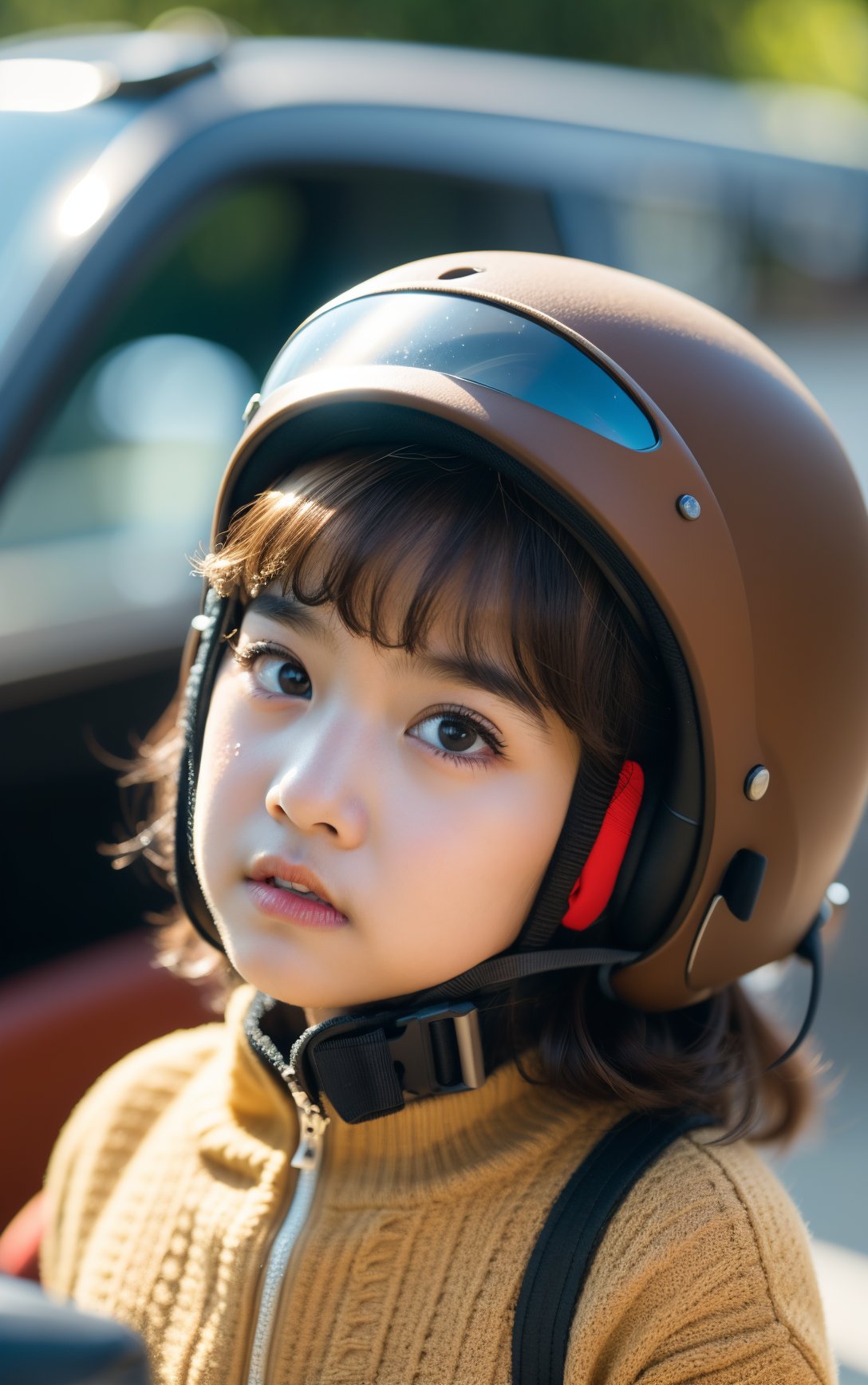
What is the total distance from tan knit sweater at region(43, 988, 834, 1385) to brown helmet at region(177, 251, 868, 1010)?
0.75ft

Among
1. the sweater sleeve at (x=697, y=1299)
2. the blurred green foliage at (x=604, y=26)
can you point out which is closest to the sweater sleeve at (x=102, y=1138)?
the sweater sleeve at (x=697, y=1299)

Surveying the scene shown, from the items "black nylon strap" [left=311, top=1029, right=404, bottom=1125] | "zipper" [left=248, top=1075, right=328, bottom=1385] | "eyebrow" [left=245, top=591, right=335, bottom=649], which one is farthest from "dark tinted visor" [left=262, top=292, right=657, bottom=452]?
"zipper" [left=248, top=1075, right=328, bottom=1385]

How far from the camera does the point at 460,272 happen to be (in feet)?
5.23

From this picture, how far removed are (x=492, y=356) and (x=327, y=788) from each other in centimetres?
48

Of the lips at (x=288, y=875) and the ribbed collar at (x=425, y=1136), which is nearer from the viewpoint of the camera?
the lips at (x=288, y=875)

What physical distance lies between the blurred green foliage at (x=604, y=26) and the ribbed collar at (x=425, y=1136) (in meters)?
8.52

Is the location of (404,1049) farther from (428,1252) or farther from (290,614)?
(290,614)

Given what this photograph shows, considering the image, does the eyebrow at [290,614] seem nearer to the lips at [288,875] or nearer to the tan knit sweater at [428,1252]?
the lips at [288,875]

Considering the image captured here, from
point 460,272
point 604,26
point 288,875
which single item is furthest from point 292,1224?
point 604,26

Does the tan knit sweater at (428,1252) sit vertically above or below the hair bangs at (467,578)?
below

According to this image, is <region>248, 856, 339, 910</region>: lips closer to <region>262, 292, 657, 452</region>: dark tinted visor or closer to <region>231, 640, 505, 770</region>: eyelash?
<region>231, 640, 505, 770</region>: eyelash

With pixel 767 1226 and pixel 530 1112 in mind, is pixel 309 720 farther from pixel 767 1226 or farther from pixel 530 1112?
pixel 767 1226

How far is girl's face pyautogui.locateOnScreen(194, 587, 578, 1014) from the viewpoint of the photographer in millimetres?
1348

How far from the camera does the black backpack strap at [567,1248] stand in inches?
52.8
